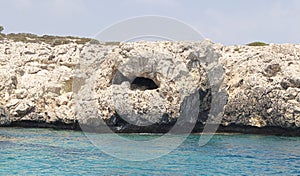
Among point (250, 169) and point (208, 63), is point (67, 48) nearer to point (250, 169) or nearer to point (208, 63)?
point (208, 63)

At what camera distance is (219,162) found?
18750 mm

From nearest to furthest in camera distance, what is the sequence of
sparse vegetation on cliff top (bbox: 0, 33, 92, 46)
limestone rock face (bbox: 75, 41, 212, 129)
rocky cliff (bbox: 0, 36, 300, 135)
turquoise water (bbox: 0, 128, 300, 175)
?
turquoise water (bbox: 0, 128, 300, 175), limestone rock face (bbox: 75, 41, 212, 129), rocky cliff (bbox: 0, 36, 300, 135), sparse vegetation on cliff top (bbox: 0, 33, 92, 46)

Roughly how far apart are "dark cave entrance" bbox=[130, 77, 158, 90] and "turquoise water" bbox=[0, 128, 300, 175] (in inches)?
179

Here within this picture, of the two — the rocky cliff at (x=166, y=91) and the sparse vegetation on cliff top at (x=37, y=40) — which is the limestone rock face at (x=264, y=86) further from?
the sparse vegetation on cliff top at (x=37, y=40)

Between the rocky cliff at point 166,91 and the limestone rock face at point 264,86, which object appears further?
the rocky cliff at point 166,91

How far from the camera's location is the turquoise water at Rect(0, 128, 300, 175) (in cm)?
1645

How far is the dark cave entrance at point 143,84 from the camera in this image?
30344 mm

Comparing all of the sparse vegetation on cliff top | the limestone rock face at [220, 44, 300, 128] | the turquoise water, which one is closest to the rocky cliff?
the limestone rock face at [220, 44, 300, 128]

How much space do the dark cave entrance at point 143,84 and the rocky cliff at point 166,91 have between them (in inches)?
3.1

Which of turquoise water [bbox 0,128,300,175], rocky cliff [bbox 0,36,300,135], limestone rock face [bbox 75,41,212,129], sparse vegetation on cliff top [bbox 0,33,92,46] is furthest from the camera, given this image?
sparse vegetation on cliff top [bbox 0,33,92,46]

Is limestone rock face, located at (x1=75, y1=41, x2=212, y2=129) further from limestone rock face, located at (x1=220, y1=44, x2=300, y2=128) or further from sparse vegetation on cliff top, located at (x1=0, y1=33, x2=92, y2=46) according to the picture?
sparse vegetation on cliff top, located at (x1=0, y1=33, x2=92, y2=46)

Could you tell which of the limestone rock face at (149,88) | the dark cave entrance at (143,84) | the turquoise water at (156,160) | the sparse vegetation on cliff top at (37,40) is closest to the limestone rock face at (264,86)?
the turquoise water at (156,160)

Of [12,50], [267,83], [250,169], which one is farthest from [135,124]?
[12,50]

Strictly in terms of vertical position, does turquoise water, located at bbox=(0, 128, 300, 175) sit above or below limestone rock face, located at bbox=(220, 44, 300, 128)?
below
